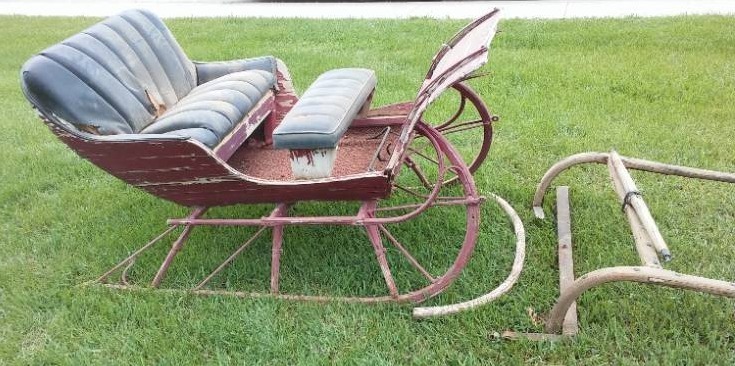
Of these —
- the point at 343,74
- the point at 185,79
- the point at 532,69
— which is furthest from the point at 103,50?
the point at 532,69

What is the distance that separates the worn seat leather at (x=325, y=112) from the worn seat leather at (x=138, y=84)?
385 mm

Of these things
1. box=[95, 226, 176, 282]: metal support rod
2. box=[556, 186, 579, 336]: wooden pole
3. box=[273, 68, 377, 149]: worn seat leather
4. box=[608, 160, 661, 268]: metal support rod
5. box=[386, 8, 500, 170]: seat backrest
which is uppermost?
box=[386, 8, 500, 170]: seat backrest

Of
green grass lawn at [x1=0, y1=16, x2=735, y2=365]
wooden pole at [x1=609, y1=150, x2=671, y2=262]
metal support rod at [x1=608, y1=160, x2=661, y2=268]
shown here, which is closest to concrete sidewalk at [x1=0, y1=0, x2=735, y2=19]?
green grass lawn at [x1=0, y1=16, x2=735, y2=365]

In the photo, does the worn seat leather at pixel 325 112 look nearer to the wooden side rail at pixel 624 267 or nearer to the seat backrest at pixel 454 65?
the seat backrest at pixel 454 65

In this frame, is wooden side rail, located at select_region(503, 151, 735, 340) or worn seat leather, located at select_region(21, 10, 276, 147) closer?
wooden side rail, located at select_region(503, 151, 735, 340)

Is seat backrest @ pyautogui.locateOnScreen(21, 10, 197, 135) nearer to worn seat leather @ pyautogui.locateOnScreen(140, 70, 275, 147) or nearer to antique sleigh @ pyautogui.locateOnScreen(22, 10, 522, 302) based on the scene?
antique sleigh @ pyautogui.locateOnScreen(22, 10, 522, 302)

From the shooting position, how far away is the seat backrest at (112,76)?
2830 mm

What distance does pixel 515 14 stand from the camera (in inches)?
301

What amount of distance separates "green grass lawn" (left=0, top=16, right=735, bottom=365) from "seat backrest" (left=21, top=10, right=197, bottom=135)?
725 millimetres

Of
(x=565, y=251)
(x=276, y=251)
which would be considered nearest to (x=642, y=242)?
(x=565, y=251)

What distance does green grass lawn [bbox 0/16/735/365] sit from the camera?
268 centimetres

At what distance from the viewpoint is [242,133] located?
10.6ft

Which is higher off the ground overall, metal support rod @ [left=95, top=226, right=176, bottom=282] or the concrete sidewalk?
the concrete sidewalk

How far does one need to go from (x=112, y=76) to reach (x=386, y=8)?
5767 mm
